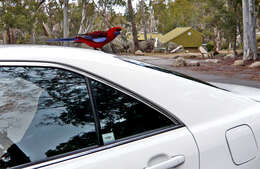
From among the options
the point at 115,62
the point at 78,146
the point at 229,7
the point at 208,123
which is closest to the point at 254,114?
the point at 208,123

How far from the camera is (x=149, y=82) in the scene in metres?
1.75

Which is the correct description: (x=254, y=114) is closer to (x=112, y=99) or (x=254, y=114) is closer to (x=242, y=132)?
(x=242, y=132)

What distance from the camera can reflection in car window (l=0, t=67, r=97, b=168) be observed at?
1456mm

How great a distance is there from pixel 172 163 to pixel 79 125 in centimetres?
50

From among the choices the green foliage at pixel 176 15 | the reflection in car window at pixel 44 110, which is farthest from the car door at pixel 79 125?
the green foliage at pixel 176 15

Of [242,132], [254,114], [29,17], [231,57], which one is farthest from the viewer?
[29,17]

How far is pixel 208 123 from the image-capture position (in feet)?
5.98

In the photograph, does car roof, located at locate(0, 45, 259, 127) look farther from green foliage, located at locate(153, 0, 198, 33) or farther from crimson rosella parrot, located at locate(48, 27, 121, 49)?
green foliage, located at locate(153, 0, 198, 33)

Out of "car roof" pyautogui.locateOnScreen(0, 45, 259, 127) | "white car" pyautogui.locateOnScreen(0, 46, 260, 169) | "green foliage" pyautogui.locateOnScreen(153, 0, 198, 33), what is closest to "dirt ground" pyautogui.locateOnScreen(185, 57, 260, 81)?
"car roof" pyautogui.locateOnScreen(0, 45, 259, 127)

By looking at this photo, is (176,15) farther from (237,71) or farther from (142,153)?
(142,153)

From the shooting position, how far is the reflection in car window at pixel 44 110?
1456 mm

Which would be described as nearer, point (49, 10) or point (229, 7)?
point (229, 7)

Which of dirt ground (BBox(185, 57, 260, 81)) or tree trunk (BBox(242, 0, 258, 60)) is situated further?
tree trunk (BBox(242, 0, 258, 60))

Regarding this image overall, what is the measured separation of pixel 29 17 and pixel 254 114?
32.6 m
